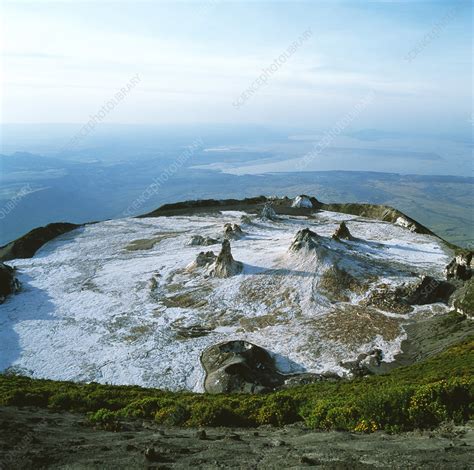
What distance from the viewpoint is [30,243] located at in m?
72.0

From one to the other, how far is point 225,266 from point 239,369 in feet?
65.0

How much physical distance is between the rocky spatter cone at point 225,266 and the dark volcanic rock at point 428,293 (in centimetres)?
1904

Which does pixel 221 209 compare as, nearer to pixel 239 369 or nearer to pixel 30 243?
pixel 30 243

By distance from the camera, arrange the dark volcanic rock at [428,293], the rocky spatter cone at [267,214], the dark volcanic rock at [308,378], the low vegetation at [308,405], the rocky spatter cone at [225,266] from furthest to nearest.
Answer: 1. the rocky spatter cone at [267,214]
2. the rocky spatter cone at [225,266]
3. the dark volcanic rock at [428,293]
4. the dark volcanic rock at [308,378]
5. the low vegetation at [308,405]

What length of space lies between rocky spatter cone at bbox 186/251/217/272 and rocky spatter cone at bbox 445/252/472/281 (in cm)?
2721

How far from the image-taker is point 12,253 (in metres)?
68.8

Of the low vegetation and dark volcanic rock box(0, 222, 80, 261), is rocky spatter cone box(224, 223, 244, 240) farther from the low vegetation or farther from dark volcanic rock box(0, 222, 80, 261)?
the low vegetation

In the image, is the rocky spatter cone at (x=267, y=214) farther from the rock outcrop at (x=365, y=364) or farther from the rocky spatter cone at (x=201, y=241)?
the rock outcrop at (x=365, y=364)

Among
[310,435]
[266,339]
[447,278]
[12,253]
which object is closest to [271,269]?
[266,339]

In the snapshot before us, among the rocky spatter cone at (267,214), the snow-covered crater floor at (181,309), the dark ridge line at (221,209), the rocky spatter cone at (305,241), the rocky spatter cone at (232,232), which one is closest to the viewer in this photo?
the snow-covered crater floor at (181,309)

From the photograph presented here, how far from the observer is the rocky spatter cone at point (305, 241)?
53.4 metres

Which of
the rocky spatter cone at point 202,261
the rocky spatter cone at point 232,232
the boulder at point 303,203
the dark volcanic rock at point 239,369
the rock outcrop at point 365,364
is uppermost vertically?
the boulder at point 303,203

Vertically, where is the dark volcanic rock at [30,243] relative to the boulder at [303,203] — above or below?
below

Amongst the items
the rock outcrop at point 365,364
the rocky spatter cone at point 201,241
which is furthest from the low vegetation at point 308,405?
the rocky spatter cone at point 201,241
